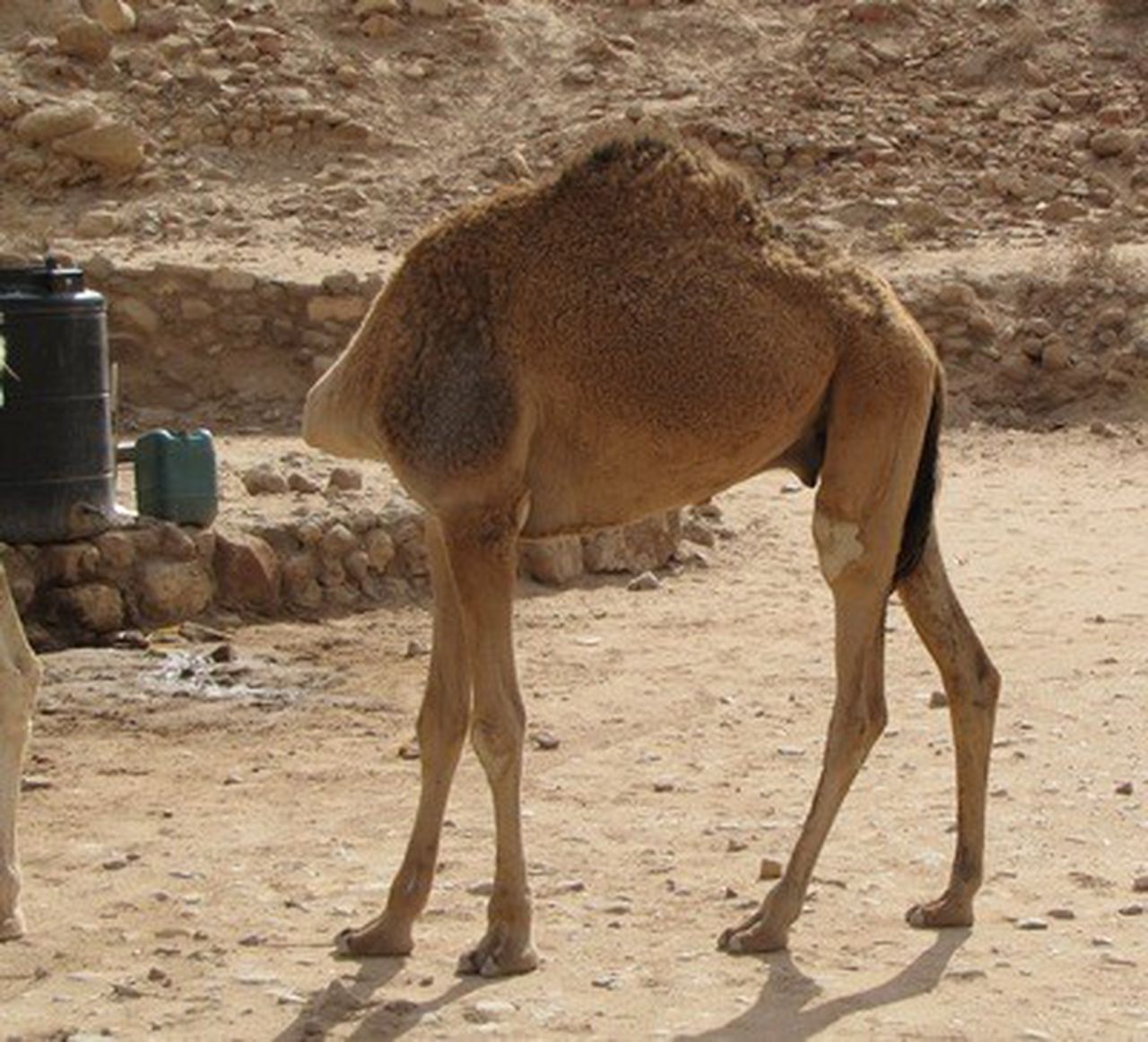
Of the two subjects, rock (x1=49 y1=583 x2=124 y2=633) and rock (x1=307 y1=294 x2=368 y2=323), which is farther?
rock (x1=307 y1=294 x2=368 y2=323)

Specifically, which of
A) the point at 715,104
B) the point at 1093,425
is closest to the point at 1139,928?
the point at 1093,425

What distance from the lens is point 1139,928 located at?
22.6 ft

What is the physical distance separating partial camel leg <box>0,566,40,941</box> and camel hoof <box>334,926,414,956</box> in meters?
0.94

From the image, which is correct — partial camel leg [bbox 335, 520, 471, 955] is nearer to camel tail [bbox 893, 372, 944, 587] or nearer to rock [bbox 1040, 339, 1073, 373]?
camel tail [bbox 893, 372, 944, 587]

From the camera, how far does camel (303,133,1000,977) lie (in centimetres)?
656

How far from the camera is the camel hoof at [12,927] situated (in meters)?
6.91

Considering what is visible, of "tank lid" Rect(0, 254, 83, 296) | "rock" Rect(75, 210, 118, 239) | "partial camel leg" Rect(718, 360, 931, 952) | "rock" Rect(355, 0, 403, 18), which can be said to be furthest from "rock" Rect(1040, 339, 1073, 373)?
"partial camel leg" Rect(718, 360, 931, 952)

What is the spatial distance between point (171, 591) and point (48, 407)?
0.97m

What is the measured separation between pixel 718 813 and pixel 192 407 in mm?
9903

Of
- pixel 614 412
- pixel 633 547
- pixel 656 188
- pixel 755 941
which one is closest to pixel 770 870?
pixel 755 941

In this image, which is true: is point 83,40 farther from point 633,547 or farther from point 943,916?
point 943,916

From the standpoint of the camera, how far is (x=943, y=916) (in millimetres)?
6961

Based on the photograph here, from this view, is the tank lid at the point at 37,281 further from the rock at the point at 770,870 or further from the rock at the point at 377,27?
the rock at the point at 377,27

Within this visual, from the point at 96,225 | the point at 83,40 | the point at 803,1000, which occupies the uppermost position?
the point at 83,40
